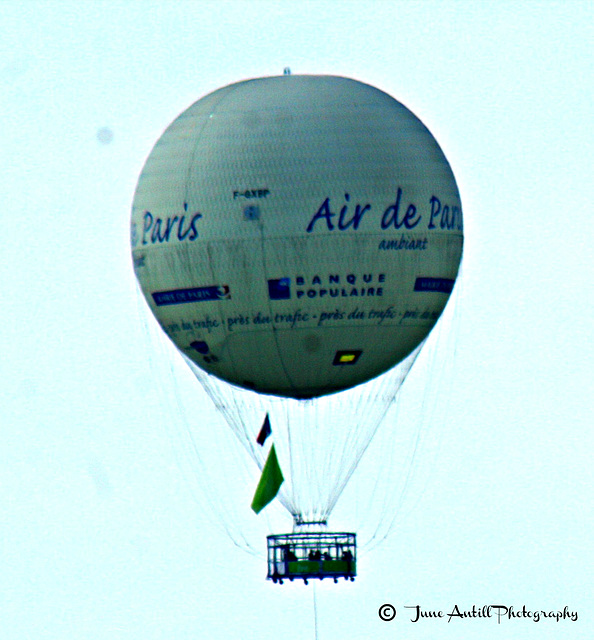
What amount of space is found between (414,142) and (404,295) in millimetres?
3621

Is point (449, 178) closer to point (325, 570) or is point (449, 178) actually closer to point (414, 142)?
point (414, 142)

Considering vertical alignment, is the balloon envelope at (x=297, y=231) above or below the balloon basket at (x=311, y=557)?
above

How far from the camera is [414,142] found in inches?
4294

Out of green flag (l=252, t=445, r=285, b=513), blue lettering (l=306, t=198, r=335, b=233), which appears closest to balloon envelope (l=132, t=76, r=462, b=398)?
blue lettering (l=306, t=198, r=335, b=233)

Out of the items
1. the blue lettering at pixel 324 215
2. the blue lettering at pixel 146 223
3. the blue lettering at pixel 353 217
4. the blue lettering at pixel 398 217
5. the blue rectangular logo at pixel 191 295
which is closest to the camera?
the blue lettering at pixel 324 215

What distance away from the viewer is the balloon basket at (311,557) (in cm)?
10931

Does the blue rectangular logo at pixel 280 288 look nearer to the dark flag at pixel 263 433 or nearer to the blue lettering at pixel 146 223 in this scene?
the blue lettering at pixel 146 223

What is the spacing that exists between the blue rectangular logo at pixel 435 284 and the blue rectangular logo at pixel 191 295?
459 cm

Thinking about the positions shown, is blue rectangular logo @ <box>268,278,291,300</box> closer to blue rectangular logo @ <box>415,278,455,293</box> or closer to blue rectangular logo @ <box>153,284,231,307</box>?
blue rectangular logo @ <box>153,284,231,307</box>

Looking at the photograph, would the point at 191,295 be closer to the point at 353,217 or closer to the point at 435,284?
the point at 353,217

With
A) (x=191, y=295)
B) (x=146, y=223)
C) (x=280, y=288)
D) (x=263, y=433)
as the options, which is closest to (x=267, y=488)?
(x=263, y=433)

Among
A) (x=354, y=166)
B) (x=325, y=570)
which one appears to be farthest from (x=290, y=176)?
(x=325, y=570)

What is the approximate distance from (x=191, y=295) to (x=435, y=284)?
5856mm

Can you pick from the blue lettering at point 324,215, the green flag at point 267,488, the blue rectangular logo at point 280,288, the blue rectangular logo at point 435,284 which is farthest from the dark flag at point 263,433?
the blue lettering at point 324,215
